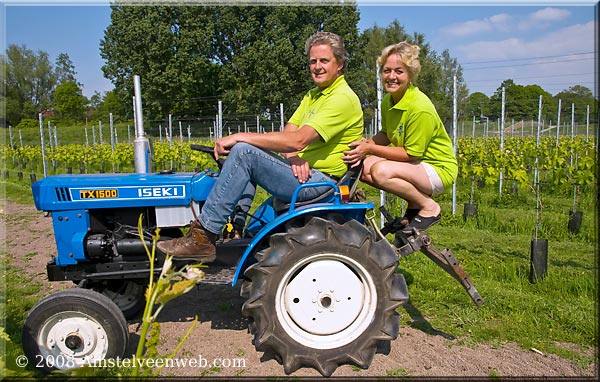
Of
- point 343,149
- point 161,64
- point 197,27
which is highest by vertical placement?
point 197,27

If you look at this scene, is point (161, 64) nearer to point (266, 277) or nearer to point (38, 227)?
point (38, 227)

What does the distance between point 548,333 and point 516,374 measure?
2.37ft

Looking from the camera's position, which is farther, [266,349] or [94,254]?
[94,254]

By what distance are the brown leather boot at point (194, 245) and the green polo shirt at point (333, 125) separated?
837 millimetres

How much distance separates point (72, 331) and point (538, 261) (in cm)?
409

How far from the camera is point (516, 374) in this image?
281 cm

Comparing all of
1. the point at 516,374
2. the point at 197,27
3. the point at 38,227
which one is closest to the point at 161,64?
the point at 197,27

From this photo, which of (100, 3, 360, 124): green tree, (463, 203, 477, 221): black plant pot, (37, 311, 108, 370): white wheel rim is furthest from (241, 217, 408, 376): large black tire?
(100, 3, 360, 124): green tree

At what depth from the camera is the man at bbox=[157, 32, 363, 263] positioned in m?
2.85

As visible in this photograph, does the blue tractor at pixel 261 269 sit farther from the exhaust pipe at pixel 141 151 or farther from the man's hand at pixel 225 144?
the man's hand at pixel 225 144

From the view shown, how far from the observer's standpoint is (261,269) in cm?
275

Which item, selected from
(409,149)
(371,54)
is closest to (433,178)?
(409,149)

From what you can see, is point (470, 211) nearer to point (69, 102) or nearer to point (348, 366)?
point (348, 366)

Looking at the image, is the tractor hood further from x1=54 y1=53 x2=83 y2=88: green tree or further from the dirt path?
x1=54 y1=53 x2=83 y2=88: green tree
